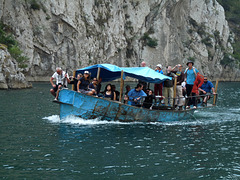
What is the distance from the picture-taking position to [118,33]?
241ft

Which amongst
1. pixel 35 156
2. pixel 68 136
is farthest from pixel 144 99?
pixel 35 156

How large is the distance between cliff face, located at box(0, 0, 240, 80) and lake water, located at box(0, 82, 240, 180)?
41.9 metres

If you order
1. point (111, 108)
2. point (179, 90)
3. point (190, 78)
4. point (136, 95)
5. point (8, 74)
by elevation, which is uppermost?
point (8, 74)

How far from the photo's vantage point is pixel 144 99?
736 inches

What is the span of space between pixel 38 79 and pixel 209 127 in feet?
156

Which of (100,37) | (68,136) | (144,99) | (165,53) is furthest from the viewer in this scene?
(165,53)

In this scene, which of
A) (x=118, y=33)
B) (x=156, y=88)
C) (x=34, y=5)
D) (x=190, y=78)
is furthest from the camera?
(x=118, y=33)

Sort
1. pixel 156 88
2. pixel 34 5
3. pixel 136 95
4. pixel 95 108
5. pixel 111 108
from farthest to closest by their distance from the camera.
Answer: pixel 34 5 < pixel 156 88 < pixel 136 95 < pixel 111 108 < pixel 95 108

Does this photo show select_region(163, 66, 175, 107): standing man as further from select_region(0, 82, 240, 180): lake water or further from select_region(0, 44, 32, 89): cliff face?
select_region(0, 44, 32, 89): cliff face

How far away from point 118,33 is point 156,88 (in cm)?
5511

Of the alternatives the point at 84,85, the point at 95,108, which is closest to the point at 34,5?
the point at 84,85

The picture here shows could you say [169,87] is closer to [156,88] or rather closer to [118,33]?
[156,88]

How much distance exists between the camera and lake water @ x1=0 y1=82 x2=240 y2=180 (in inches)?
376

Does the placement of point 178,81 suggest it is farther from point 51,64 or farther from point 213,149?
point 51,64
